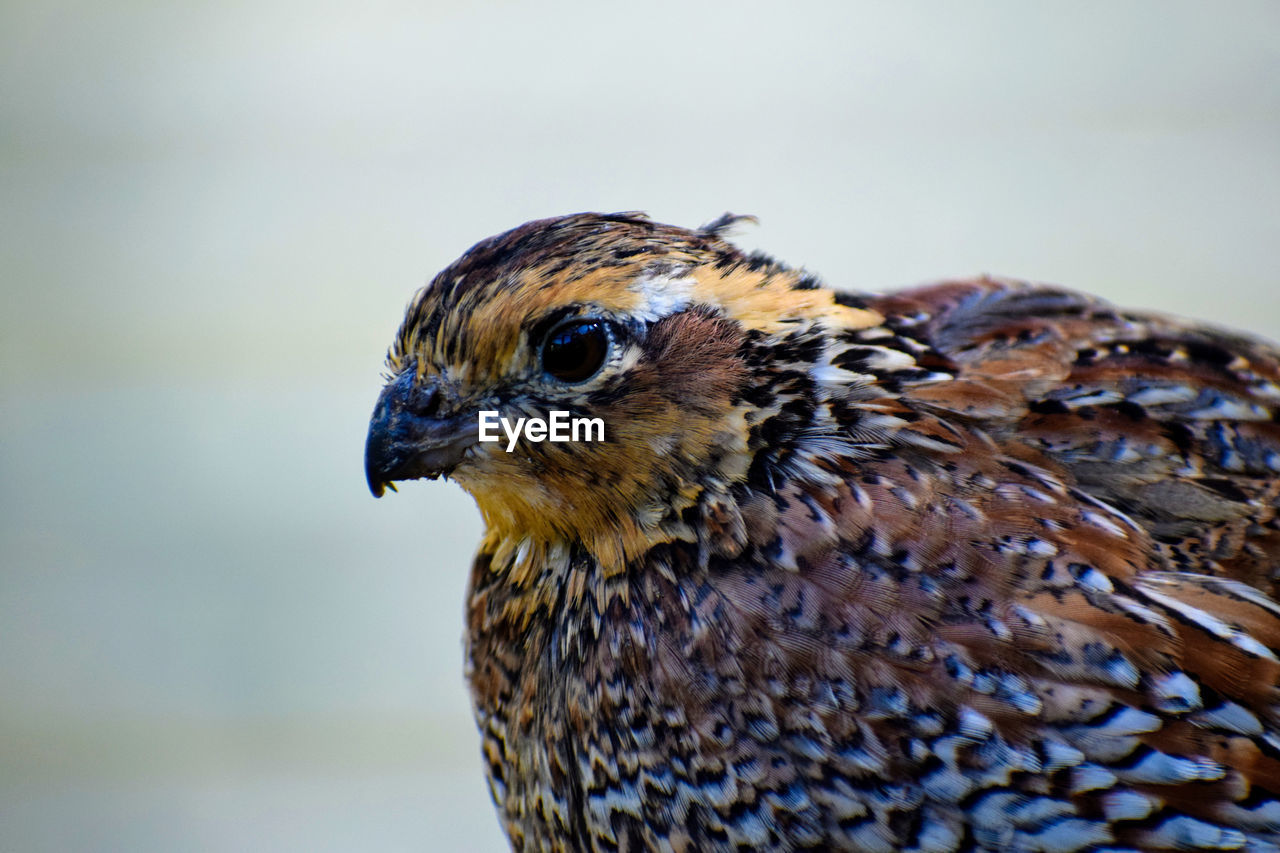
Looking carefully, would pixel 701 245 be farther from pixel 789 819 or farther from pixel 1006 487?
pixel 789 819

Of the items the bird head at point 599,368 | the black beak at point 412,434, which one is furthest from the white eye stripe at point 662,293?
the black beak at point 412,434

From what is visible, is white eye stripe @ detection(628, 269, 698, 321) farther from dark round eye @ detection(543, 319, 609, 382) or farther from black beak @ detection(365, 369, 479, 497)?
black beak @ detection(365, 369, 479, 497)

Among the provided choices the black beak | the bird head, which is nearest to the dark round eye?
the bird head

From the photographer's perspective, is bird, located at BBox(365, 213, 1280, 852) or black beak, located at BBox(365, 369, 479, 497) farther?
black beak, located at BBox(365, 369, 479, 497)

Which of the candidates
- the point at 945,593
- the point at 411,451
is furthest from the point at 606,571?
the point at 945,593

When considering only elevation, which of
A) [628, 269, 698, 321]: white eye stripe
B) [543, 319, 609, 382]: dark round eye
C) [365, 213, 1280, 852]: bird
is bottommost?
[365, 213, 1280, 852]: bird

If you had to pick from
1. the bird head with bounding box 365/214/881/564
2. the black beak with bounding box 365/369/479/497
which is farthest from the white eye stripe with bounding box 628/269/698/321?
the black beak with bounding box 365/369/479/497

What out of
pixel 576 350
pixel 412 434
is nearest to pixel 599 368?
pixel 576 350

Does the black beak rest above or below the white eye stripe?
below
